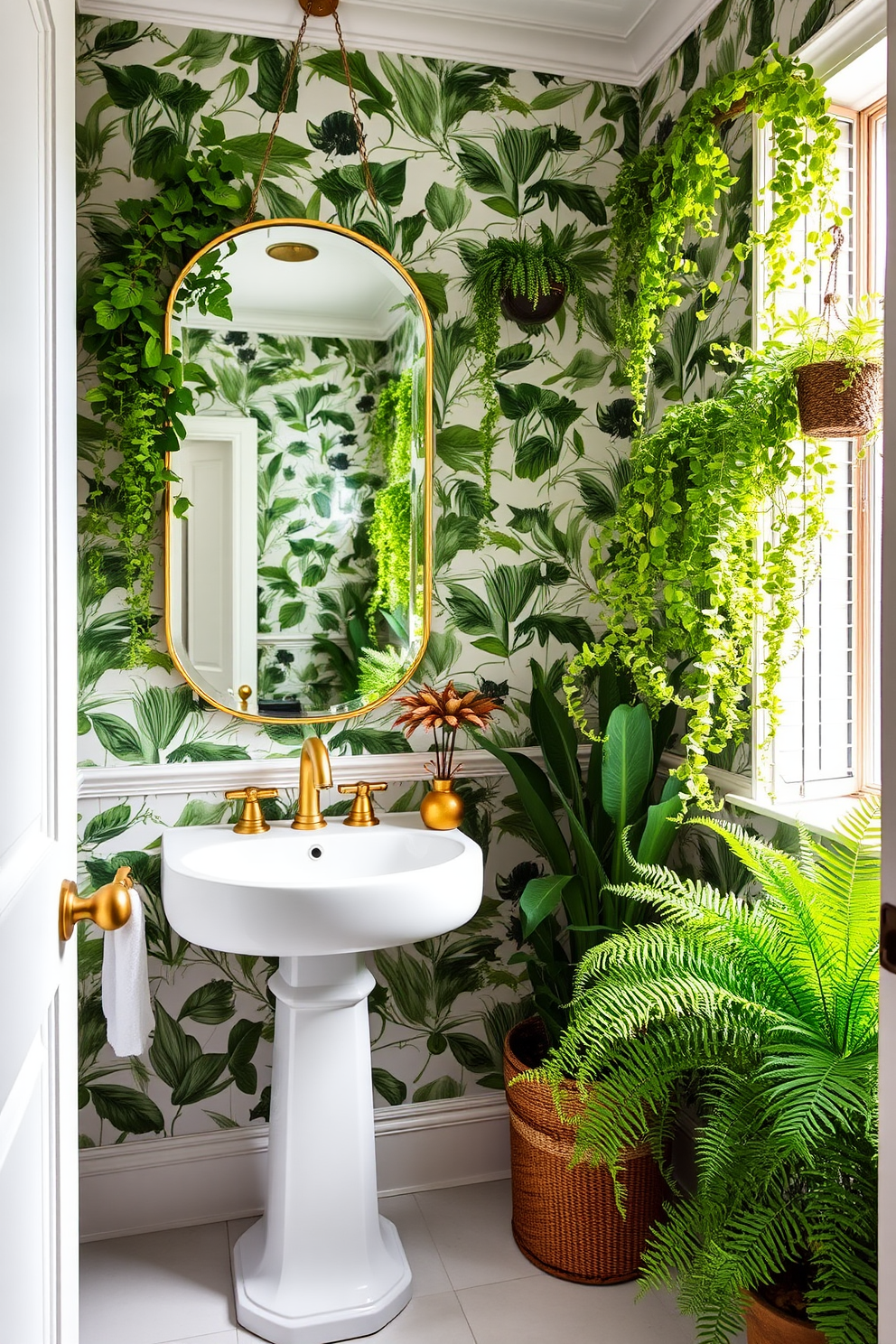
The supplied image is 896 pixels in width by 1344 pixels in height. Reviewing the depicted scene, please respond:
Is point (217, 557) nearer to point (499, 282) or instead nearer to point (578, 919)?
point (499, 282)

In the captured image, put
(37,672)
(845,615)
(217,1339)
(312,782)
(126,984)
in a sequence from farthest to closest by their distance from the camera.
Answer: (312,782) < (845,615) < (217,1339) < (126,984) < (37,672)

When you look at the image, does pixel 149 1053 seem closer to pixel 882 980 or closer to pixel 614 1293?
pixel 614 1293

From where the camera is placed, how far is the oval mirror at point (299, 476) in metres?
2.01

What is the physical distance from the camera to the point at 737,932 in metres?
1.44

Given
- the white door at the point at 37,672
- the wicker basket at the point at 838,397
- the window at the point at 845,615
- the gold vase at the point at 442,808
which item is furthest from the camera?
the gold vase at the point at 442,808

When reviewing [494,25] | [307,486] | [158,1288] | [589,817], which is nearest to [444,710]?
[589,817]

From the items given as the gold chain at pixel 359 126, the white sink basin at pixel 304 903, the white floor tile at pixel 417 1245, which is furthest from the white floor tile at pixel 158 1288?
the gold chain at pixel 359 126

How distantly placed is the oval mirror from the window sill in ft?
2.58

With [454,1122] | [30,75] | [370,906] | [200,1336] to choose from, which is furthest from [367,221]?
[200,1336]

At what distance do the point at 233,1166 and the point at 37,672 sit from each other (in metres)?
1.58

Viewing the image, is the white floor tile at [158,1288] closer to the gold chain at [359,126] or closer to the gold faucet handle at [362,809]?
the gold faucet handle at [362,809]

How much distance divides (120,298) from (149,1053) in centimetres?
154

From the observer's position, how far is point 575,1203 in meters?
→ 1.87

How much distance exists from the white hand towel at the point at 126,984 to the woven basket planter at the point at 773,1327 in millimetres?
906
